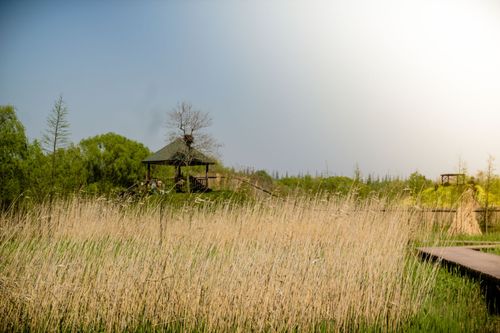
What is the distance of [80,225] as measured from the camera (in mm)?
8398

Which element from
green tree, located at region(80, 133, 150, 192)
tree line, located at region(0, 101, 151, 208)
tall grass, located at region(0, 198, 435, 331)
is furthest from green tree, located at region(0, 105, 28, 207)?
green tree, located at region(80, 133, 150, 192)

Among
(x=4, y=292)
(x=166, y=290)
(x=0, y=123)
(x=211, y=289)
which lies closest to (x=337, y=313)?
(x=211, y=289)

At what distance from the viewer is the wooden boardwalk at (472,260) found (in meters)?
4.51

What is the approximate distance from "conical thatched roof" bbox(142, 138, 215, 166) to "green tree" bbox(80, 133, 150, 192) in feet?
24.1

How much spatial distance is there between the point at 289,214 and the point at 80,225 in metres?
4.41

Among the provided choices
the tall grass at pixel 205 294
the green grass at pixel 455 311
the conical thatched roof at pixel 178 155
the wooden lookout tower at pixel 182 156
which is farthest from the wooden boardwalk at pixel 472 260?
the conical thatched roof at pixel 178 155

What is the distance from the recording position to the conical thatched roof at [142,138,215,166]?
22.1 m

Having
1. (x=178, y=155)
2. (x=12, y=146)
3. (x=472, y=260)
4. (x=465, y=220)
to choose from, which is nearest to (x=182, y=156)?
(x=178, y=155)

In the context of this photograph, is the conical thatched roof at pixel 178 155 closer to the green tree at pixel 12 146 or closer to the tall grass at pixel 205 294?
the green tree at pixel 12 146

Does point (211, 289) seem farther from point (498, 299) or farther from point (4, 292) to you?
point (498, 299)

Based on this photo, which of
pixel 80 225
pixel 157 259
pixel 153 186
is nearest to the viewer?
pixel 157 259

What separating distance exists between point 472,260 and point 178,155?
18.6m

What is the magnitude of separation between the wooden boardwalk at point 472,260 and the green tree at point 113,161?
26.3m

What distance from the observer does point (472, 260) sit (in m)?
5.35
